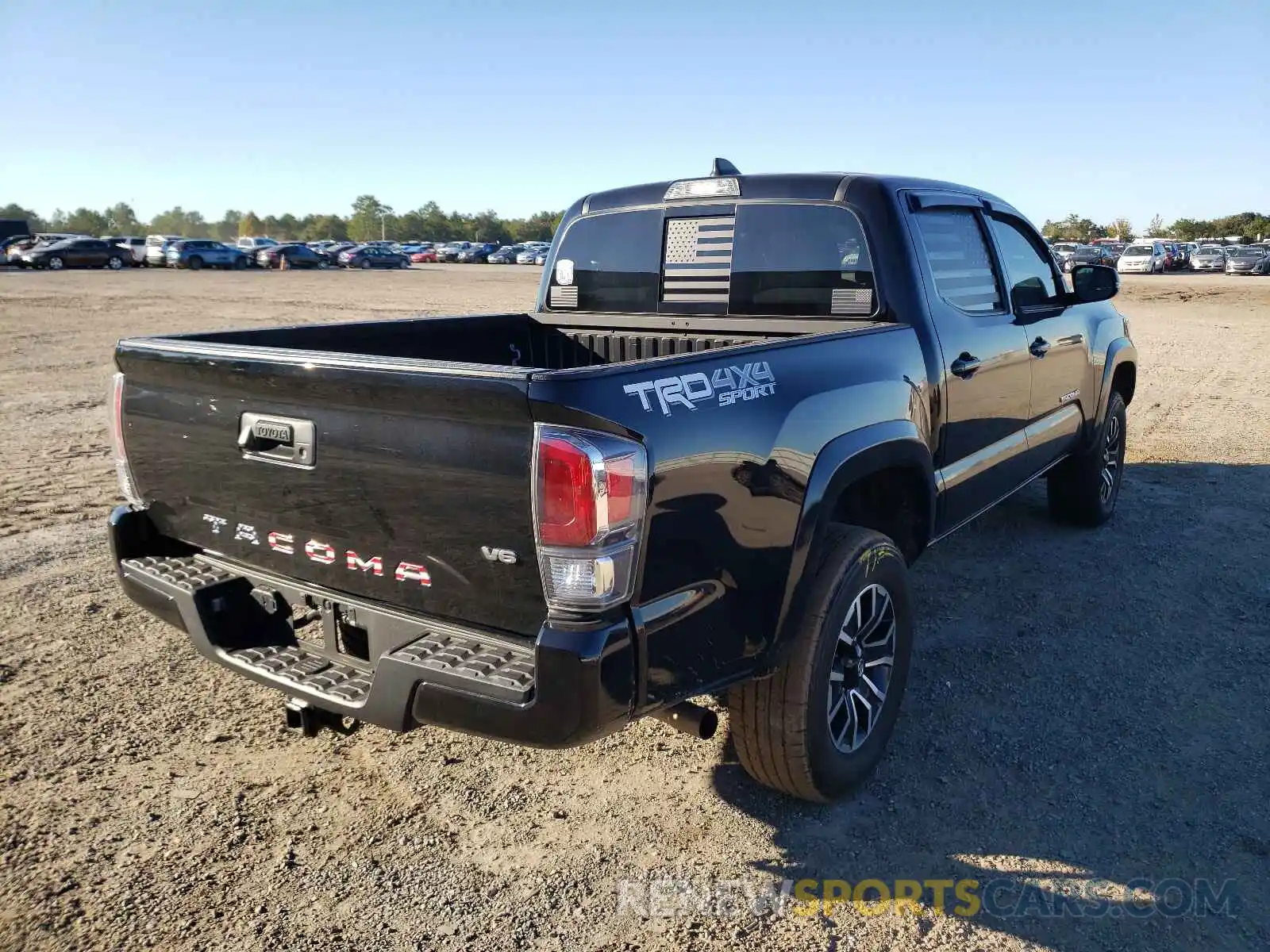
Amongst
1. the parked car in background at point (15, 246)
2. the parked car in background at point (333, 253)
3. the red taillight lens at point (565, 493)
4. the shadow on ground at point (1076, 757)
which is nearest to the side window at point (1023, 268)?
the shadow on ground at point (1076, 757)

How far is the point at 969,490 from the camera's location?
4281 mm

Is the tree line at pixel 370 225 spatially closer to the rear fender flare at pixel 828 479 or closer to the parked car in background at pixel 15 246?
the parked car in background at pixel 15 246

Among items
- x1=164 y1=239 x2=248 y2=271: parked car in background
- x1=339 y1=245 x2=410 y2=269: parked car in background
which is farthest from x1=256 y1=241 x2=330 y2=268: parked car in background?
x1=339 y1=245 x2=410 y2=269: parked car in background

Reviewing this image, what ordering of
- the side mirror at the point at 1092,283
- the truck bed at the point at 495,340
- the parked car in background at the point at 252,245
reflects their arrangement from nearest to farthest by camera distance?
1. the truck bed at the point at 495,340
2. the side mirror at the point at 1092,283
3. the parked car in background at the point at 252,245

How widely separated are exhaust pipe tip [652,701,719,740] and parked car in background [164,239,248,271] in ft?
164

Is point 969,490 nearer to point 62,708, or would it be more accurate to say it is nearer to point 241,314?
point 62,708

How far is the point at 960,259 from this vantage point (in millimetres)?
4328

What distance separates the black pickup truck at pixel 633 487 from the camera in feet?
7.78

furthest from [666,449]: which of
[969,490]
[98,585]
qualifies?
[98,585]

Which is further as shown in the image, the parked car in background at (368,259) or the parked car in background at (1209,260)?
the parked car in background at (368,259)

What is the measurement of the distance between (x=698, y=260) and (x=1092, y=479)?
3.11 m

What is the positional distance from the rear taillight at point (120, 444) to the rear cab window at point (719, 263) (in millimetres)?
2184

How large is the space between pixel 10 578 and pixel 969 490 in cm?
478

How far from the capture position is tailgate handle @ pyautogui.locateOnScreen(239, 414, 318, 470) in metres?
2.74
